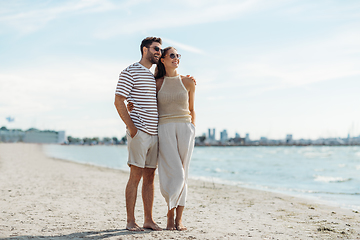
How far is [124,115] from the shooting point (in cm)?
387

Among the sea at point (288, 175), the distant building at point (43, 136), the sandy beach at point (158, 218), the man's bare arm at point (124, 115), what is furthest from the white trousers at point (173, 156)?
the distant building at point (43, 136)

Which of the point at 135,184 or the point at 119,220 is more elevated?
the point at 135,184

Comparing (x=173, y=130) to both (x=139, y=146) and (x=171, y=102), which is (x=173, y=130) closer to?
(x=171, y=102)

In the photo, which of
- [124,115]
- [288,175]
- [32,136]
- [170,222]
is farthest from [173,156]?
[32,136]

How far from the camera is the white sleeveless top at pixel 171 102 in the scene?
160 inches

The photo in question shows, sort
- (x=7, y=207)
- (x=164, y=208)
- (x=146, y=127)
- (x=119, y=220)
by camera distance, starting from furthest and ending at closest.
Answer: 1. (x=164, y=208)
2. (x=7, y=207)
3. (x=119, y=220)
4. (x=146, y=127)

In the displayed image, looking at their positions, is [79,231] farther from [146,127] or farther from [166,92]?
[166,92]

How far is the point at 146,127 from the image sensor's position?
155 inches

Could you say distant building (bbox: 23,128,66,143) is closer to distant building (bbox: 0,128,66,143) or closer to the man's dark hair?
distant building (bbox: 0,128,66,143)

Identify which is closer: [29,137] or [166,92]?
[166,92]

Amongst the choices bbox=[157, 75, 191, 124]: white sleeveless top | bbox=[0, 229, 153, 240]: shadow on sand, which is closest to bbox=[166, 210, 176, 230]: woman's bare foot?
bbox=[0, 229, 153, 240]: shadow on sand

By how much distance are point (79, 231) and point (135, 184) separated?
89 cm

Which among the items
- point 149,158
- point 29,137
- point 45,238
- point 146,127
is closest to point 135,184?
point 149,158

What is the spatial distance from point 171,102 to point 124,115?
23.0 inches
